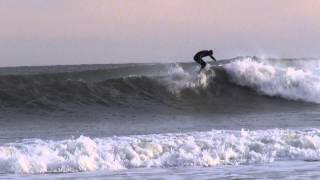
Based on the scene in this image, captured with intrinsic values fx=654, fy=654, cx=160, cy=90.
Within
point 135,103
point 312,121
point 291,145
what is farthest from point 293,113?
point 291,145

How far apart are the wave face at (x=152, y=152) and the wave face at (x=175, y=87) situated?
7150 mm

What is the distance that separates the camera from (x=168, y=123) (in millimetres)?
16219

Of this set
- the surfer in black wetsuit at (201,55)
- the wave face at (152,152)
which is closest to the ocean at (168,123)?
the wave face at (152,152)

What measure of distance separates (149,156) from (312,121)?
681cm

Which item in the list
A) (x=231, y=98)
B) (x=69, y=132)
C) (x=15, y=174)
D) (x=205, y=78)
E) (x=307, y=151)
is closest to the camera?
(x=15, y=174)

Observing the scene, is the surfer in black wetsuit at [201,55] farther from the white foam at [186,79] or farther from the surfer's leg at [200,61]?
the white foam at [186,79]

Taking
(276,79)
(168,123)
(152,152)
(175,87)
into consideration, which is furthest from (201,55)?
(152,152)

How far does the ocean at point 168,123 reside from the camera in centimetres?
1034

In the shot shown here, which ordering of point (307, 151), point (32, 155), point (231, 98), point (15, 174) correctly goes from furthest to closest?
1. point (231, 98)
2. point (307, 151)
3. point (32, 155)
4. point (15, 174)

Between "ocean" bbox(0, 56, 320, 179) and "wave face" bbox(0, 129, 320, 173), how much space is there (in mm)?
19

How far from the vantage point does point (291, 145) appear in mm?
12188

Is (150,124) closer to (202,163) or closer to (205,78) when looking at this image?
(202,163)

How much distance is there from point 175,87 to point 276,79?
14.3ft

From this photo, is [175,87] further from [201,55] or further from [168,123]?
[168,123]
